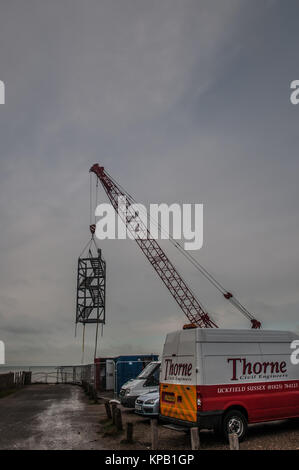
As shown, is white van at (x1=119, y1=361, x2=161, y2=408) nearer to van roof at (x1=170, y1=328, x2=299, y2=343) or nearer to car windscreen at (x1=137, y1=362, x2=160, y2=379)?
car windscreen at (x1=137, y1=362, x2=160, y2=379)

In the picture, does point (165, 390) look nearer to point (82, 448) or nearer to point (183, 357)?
point (183, 357)

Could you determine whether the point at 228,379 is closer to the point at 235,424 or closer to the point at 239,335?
the point at 235,424

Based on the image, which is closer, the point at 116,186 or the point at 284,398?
the point at 284,398

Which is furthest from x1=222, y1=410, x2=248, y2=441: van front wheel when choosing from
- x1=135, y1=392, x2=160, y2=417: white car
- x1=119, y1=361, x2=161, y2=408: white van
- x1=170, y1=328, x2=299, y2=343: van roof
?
x1=119, y1=361, x2=161, y2=408: white van

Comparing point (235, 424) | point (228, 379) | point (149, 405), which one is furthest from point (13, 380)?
point (228, 379)

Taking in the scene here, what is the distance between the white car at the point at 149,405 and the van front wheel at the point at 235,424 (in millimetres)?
4098

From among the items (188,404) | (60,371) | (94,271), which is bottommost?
(60,371)

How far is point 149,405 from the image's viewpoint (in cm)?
1512

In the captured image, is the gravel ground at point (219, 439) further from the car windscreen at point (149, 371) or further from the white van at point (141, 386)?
the car windscreen at point (149, 371)

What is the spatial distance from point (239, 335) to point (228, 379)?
1311 millimetres

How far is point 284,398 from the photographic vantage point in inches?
494
